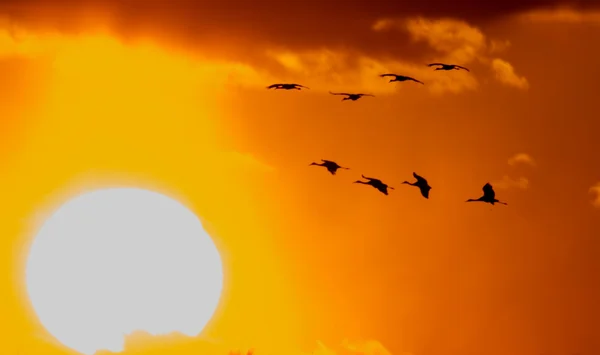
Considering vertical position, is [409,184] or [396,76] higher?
[396,76]

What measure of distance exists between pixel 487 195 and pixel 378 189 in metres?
7.51

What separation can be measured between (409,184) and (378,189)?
9.90 ft

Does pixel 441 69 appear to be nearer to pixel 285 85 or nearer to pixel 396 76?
pixel 396 76

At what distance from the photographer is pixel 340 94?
86000 millimetres

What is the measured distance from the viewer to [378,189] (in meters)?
89.1

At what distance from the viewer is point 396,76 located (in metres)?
85.7

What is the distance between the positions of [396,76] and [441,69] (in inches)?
110

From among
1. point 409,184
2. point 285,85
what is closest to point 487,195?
point 409,184

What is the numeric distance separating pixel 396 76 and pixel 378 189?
7083 millimetres

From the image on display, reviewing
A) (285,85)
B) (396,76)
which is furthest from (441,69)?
(285,85)

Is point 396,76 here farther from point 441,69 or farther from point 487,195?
point 487,195

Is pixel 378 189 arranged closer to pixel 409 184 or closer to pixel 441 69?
pixel 409 184

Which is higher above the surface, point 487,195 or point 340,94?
point 340,94

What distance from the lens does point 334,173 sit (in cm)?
8812
